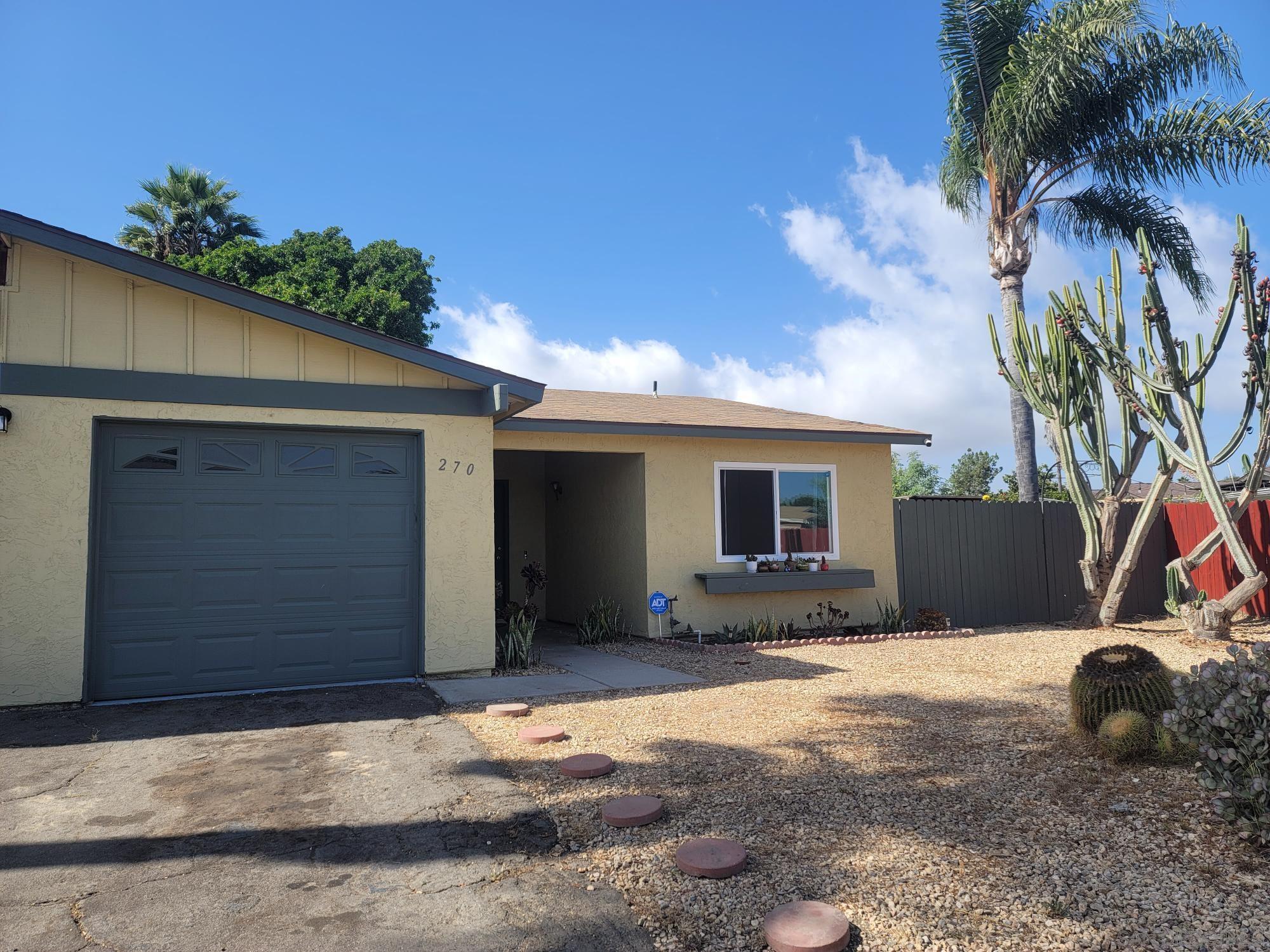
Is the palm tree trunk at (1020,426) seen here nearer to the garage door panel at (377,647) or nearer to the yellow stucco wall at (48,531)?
the garage door panel at (377,647)

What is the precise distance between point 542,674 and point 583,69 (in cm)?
880

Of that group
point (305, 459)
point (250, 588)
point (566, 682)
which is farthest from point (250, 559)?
point (566, 682)

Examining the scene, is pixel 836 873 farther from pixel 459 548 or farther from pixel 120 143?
pixel 120 143

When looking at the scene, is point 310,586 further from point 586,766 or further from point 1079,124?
point 1079,124

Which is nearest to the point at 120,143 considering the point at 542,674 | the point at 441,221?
the point at 441,221

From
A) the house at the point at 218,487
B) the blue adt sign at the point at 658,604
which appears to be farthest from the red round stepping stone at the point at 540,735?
the blue adt sign at the point at 658,604

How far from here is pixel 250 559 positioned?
726 cm

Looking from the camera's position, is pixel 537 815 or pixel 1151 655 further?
pixel 1151 655

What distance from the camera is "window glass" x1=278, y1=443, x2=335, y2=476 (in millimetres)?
7473

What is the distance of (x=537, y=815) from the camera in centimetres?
409

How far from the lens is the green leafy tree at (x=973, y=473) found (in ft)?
154

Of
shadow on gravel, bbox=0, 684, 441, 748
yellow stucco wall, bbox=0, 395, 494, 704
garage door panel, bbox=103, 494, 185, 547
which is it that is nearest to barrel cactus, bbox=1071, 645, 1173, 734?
shadow on gravel, bbox=0, 684, 441, 748

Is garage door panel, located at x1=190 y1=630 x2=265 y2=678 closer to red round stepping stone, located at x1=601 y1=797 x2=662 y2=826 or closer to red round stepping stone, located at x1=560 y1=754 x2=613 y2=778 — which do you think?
red round stepping stone, located at x1=560 y1=754 x2=613 y2=778

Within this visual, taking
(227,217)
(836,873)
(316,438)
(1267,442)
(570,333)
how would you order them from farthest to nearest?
(227,217), (570,333), (1267,442), (316,438), (836,873)
